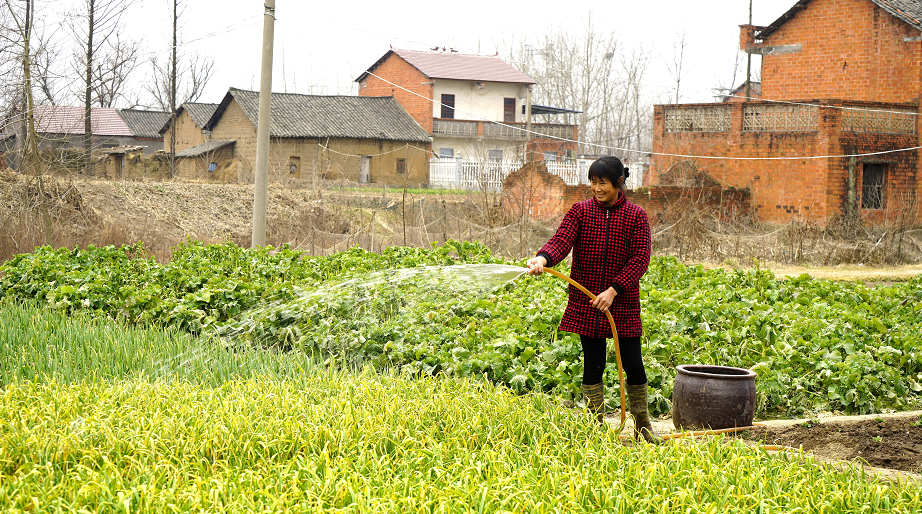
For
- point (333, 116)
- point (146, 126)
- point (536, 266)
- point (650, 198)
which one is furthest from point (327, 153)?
point (536, 266)

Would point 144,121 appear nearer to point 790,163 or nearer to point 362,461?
point 790,163

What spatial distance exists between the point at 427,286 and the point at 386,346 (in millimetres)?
2408

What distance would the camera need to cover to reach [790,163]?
25.2m

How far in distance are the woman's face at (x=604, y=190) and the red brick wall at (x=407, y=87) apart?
4225cm

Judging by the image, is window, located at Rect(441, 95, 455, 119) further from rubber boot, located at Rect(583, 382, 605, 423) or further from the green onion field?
rubber boot, located at Rect(583, 382, 605, 423)

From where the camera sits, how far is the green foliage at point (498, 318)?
6535mm

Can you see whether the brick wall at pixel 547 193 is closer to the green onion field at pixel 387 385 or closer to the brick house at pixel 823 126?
the brick house at pixel 823 126

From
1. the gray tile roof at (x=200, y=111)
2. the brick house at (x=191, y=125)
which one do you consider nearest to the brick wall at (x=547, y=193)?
the brick house at (x=191, y=125)

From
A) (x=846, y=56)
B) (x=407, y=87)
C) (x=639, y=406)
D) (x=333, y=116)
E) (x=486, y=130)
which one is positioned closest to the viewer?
(x=639, y=406)

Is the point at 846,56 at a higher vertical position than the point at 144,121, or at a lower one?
lower

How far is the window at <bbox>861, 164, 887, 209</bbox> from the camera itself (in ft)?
84.2

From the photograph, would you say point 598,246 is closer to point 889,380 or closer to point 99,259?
point 889,380

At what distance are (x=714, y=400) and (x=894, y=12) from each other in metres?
26.4

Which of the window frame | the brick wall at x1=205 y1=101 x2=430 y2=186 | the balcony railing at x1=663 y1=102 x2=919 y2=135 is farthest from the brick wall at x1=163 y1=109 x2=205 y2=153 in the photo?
the balcony railing at x1=663 y1=102 x2=919 y2=135
